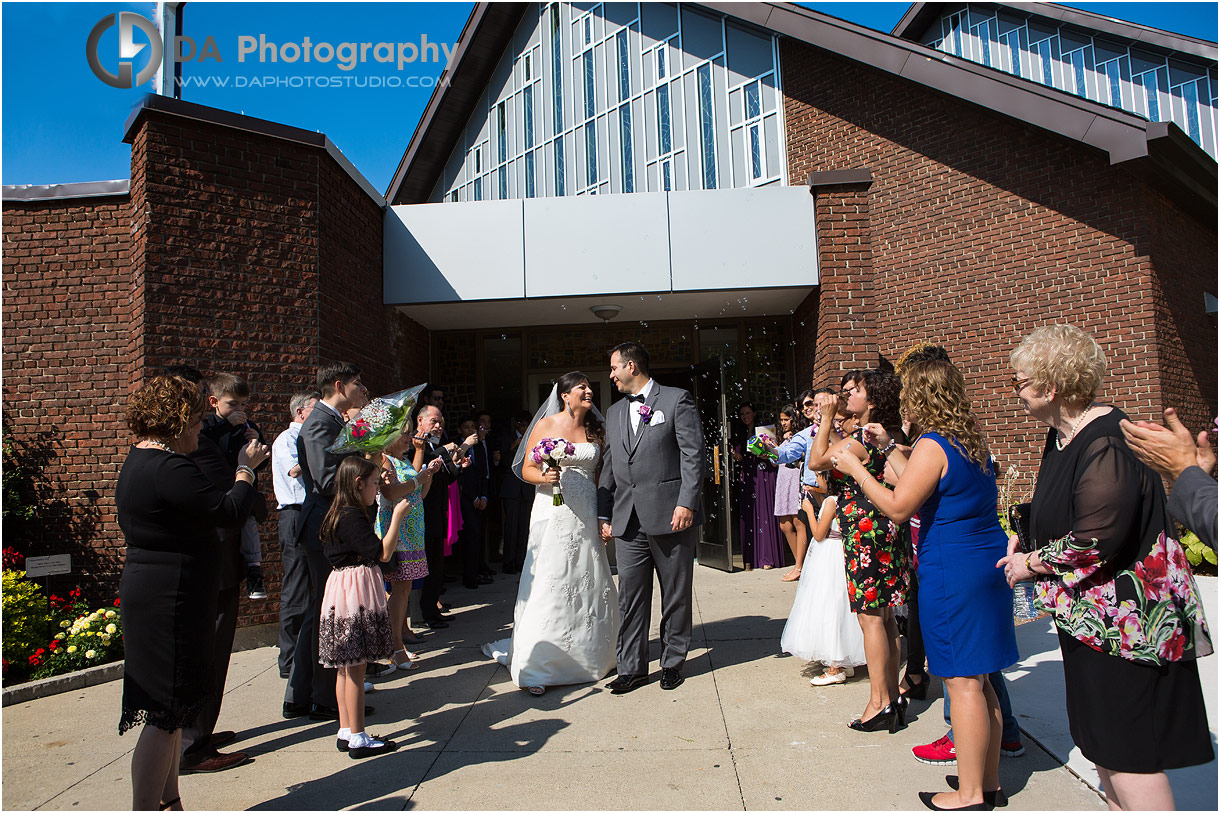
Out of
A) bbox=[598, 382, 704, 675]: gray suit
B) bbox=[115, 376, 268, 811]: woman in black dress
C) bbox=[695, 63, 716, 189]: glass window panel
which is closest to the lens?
bbox=[115, 376, 268, 811]: woman in black dress

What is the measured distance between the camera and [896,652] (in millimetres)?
3785

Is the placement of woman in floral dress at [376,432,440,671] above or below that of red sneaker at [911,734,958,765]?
above

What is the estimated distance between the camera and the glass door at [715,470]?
873 cm

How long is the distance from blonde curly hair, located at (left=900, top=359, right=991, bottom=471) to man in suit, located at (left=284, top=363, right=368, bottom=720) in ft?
9.83

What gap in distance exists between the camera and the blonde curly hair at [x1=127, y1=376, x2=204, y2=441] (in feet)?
9.30

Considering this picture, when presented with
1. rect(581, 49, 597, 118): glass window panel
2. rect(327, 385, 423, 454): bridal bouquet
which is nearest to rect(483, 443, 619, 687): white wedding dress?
rect(327, 385, 423, 454): bridal bouquet

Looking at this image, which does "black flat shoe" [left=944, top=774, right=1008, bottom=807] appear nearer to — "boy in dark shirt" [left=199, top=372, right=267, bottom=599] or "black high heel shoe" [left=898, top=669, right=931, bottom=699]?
"black high heel shoe" [left=898, top=669, right=931, bottom=699]

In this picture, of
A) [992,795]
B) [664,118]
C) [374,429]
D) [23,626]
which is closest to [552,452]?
[374,429]

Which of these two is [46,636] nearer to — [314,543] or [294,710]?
[294,710]

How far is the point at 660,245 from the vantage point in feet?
28.3

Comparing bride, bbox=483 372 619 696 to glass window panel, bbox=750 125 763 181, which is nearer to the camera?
bride, bbox=483 372 619 696

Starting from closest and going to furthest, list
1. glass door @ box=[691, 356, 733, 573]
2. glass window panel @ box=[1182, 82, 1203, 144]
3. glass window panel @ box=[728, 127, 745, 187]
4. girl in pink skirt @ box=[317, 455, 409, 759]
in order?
girl in pink skirt @ box=[317, 455, 409, 759] < glass door @ box=[691, 356, 733, 573] < glass window panel @ box=[728, 127, 745, 187] < glass window panel @ box=[1182, 82, 1203, 144]

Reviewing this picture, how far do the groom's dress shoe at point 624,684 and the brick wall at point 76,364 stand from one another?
465 cm

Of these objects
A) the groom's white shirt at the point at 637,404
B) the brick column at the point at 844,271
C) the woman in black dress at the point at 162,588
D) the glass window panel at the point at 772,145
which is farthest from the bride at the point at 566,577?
the glass window panel at the point at 772,145
